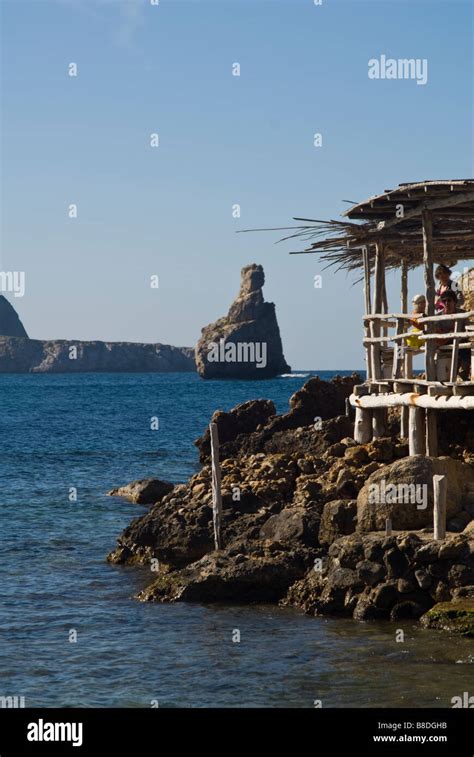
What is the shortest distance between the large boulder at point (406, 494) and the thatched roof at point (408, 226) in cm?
463

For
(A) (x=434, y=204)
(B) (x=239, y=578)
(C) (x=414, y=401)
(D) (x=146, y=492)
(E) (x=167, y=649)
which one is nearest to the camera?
(E) (x=167, y=649)

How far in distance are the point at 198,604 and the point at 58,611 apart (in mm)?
2592

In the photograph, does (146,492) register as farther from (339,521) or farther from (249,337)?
(249,337)

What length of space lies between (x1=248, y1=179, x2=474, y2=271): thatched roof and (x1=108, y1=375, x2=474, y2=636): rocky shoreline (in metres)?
3.98

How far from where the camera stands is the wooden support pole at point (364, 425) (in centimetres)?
2592

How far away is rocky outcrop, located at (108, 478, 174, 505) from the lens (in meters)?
35.4

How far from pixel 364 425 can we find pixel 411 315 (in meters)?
3.53

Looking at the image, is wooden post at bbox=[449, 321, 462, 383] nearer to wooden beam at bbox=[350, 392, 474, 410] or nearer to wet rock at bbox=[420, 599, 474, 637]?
wooden beam at bbox=[350, 392, 474, 410]

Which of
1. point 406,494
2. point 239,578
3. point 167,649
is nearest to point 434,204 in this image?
point 406,494

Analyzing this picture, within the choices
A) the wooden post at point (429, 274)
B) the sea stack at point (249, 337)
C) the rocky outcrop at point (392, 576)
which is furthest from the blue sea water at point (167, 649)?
the sea stack at point (249, 337)

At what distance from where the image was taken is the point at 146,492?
3556 centimetres

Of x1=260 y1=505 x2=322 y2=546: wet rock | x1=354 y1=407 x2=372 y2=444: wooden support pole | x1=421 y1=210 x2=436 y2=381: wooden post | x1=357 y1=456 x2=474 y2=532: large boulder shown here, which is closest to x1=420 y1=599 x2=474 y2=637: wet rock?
x1=357 y1=456 x2=474 y2=532: large boulder
